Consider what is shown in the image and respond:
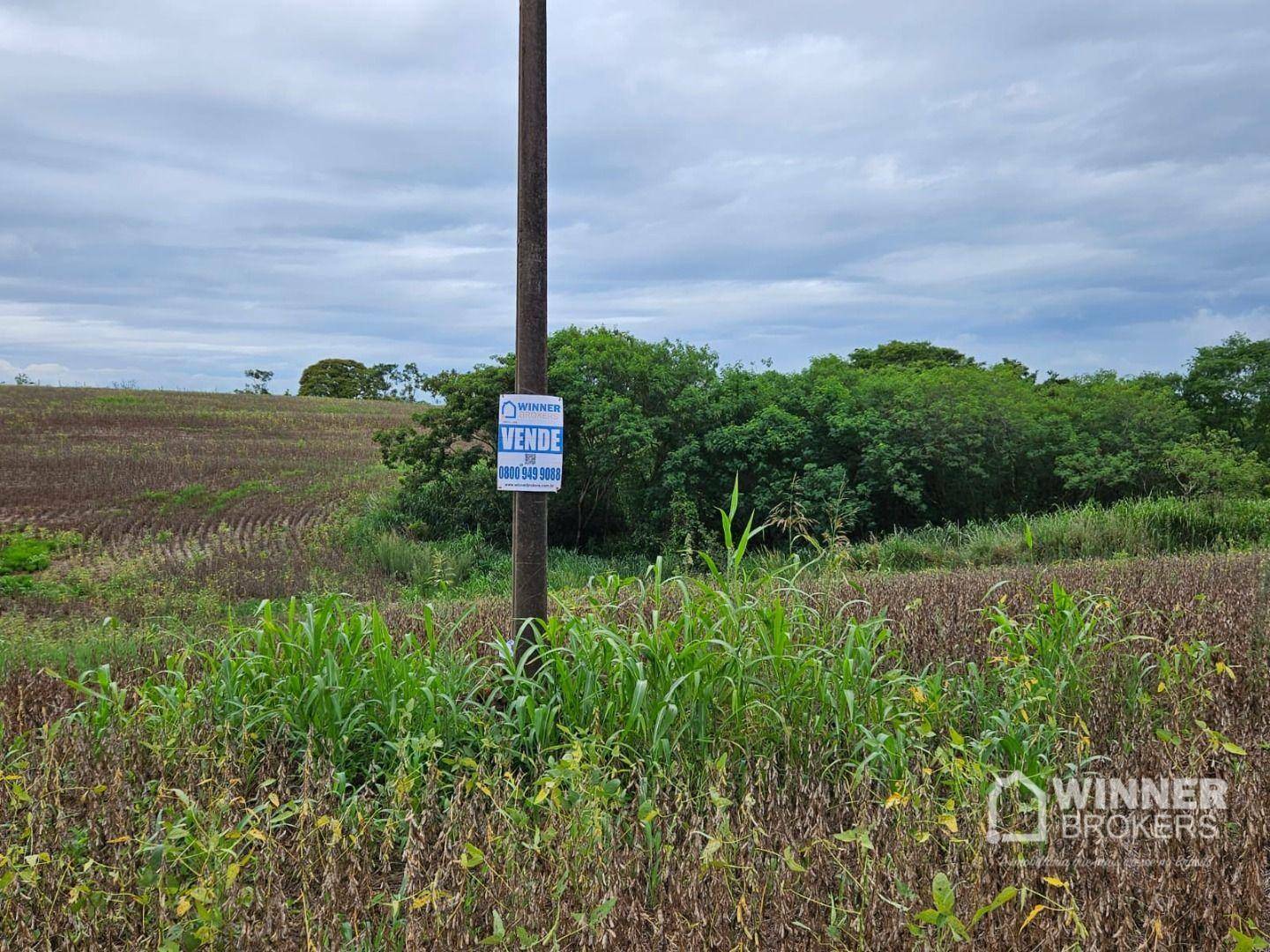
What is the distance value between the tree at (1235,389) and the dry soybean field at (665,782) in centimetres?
2054

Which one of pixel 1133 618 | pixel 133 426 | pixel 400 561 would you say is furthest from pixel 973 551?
pixel 133 426

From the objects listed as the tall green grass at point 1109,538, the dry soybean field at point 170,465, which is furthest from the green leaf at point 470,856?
the dry soybean field at point 170,465

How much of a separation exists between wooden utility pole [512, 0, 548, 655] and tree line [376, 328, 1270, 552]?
37.5 feet

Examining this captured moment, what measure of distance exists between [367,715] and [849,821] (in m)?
2.03

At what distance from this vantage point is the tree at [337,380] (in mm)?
68062

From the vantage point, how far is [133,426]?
29.0 metres

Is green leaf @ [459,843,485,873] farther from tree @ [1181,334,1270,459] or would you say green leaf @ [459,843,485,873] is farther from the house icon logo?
tree @ [1181,334,1270,459]

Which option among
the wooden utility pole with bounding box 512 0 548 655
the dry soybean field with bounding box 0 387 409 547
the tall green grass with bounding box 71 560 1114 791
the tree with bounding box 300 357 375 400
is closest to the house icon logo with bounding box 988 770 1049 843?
the tall green grass with bounding box 71 560 1114 791

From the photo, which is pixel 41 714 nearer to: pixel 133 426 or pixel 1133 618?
pixel 1133 618

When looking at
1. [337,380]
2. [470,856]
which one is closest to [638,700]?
[470,856]

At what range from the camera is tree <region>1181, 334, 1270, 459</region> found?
22.8 metres

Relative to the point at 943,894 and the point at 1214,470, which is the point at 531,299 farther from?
the point at 1214,470

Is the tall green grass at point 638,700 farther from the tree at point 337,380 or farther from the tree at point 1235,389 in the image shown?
the tree at point 337,380

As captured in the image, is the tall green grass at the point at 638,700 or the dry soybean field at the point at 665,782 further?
the tall green grass at the point at 638,700
